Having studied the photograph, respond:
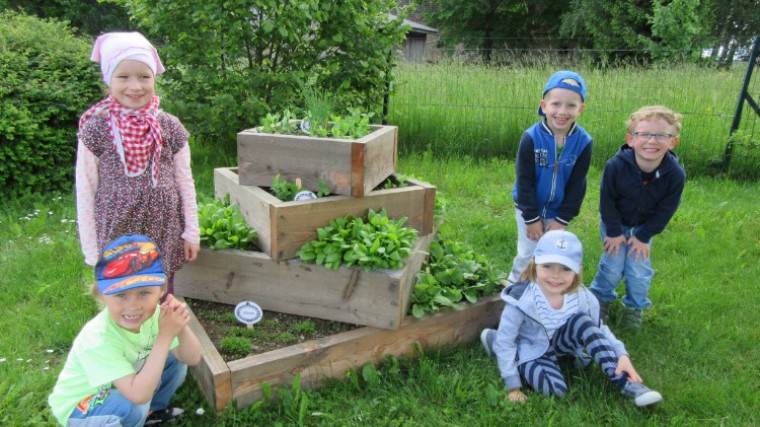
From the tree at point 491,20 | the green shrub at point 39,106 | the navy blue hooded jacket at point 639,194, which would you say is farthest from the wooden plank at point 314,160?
the tree at point 491,20

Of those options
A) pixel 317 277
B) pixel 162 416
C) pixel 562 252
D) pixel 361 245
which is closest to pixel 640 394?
pixel 562 252

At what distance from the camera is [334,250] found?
2.97 m

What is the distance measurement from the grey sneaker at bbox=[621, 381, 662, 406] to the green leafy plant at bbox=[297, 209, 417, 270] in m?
1.24

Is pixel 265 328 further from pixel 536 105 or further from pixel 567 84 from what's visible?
pixel 536 105

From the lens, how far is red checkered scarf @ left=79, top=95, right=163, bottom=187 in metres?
2.59

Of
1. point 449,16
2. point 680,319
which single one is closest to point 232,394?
point 680,319

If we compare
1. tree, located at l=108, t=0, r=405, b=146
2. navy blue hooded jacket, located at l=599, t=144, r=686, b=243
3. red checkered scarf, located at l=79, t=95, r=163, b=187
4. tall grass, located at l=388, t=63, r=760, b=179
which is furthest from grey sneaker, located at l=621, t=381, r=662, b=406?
tall grass, located at l=388, t=63, r=760, b=179

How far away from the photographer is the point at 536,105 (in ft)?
25.2

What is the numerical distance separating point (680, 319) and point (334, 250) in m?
2.29

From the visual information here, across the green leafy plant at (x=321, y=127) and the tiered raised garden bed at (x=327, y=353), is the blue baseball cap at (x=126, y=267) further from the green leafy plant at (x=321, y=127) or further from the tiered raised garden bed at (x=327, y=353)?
the green leafy plant at (x=321, y=127)

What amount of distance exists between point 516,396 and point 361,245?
107 cm

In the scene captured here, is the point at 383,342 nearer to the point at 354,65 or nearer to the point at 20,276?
the point at 20,276

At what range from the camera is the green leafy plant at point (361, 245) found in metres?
2.91

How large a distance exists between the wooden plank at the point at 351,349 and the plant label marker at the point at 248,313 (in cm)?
26
